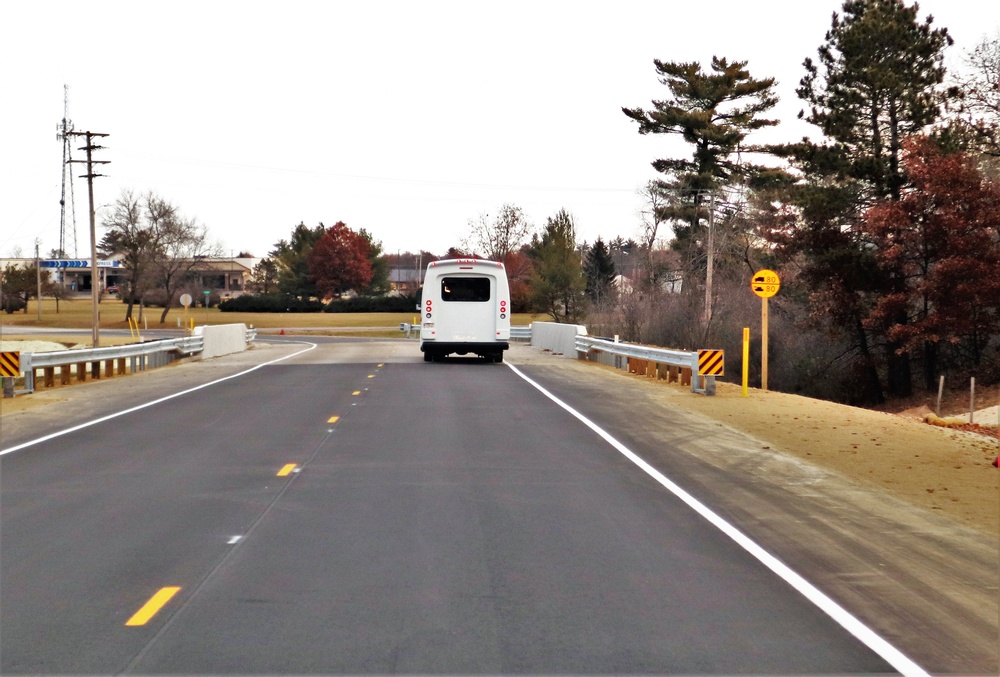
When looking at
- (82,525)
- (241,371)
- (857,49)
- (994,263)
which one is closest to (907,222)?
(994,263)

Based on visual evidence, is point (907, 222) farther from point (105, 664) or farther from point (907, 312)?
point (105, 664)

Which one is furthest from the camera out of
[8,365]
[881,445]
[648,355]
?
[648,355]

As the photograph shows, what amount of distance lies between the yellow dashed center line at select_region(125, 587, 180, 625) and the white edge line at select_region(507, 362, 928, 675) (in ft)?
13.2

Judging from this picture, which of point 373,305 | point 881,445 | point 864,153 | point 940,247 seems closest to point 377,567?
point 881,445

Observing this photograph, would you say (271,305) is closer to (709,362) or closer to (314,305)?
(314,305)

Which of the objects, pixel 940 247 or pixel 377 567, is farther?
pixel 940 247

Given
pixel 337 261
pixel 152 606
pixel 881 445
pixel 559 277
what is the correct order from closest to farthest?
1. pixel 152 606
2. pixel 881 445
3. pixel 559 277
4. pixel 337 261

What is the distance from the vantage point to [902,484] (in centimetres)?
1144

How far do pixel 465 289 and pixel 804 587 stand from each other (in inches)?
1017

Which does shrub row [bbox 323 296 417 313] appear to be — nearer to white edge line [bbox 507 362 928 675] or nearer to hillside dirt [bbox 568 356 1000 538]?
hillside dirt [bbox 568 356 1000 538]

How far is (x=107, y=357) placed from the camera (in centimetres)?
2769

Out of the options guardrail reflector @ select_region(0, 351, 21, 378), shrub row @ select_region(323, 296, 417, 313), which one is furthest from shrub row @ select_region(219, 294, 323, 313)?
guardrail reflector @ select_region(0, 351, 21, 378)

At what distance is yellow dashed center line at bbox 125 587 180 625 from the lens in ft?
20.1

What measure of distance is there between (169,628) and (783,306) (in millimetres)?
45607
